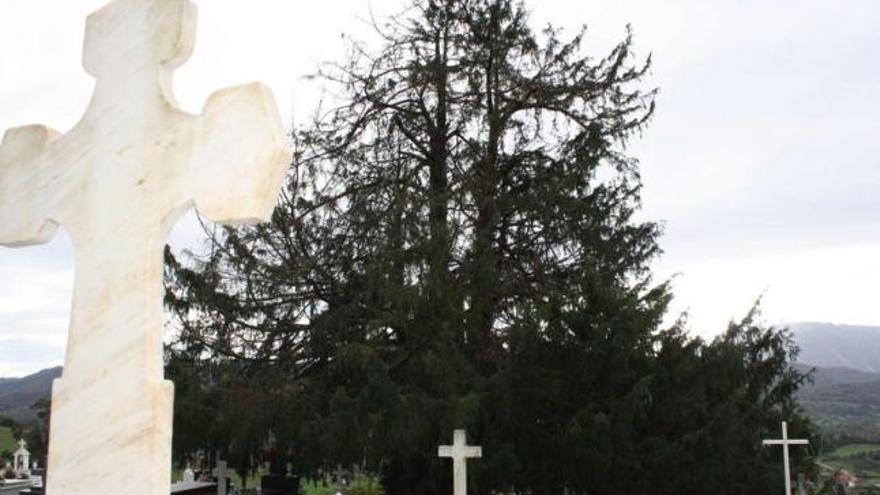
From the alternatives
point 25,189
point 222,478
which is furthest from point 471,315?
point 25,189

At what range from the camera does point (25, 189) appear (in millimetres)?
2914

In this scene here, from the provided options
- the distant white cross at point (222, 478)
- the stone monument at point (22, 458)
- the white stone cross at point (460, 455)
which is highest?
the white stone cross at point (460, 455)

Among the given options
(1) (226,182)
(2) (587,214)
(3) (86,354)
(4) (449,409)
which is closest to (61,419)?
(3) (86,354)

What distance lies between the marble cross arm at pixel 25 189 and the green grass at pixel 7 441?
37.4m

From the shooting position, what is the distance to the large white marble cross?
2465 mm

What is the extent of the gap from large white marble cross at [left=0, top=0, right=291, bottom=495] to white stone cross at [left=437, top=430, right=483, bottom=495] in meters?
8.04

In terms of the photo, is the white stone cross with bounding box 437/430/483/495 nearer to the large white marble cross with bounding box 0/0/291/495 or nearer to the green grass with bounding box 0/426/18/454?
the large white marble cross with bounding box 0/0/291/495

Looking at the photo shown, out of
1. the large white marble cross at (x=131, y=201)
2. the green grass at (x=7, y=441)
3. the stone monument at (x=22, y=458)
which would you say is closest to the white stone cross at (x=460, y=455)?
the large white marble cross at (x=131, y=201)

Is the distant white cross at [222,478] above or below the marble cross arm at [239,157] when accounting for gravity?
below

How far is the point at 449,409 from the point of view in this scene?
10633 mm

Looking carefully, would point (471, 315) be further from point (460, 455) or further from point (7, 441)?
point (7, 441)

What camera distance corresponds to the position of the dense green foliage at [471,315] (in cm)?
1095

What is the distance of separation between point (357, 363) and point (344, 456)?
126 centimetres

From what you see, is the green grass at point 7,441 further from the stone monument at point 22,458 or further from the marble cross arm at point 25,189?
the marble cross arm at point 25,189
